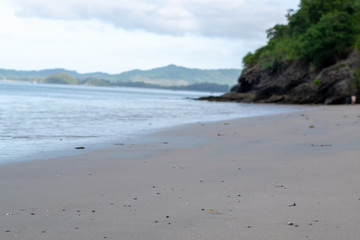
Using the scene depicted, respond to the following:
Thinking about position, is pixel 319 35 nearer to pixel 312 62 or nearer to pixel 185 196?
pixel 312 62

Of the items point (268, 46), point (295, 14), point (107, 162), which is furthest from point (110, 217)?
point (268, 46)

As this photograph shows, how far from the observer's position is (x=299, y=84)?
2276 inches

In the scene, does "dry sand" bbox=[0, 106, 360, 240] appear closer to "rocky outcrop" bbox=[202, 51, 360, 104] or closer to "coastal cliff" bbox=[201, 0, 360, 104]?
"rocky outcrop" bbox=[202, 51, 360, 104]

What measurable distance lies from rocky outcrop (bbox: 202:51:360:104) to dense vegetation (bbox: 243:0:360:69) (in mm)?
1401

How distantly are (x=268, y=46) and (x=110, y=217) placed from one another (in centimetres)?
7139

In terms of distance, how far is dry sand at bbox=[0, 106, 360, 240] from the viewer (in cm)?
403

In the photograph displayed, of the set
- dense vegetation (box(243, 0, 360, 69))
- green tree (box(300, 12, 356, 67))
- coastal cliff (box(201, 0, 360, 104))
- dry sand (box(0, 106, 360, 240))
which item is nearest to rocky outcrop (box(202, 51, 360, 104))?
coastal cliff (box(201, 0, 360, 104))

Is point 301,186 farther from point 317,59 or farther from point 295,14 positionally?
point 295,14

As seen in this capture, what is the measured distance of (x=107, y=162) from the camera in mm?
8594

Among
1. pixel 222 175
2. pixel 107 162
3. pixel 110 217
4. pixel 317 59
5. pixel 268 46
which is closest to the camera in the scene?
pixel 110 217

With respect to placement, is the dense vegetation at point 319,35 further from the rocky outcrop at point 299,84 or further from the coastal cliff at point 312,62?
the rocky outcrop at point 299,84

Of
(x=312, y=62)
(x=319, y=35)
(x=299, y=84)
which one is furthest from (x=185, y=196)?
(x=312, y=62)

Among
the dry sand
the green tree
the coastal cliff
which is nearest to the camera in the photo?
the dry sand

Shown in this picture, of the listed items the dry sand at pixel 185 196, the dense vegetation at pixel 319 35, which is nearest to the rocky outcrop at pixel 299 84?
the dense vegetation at pixel 319 35
